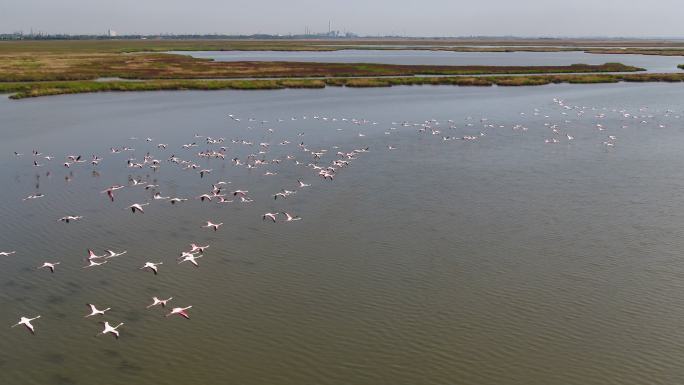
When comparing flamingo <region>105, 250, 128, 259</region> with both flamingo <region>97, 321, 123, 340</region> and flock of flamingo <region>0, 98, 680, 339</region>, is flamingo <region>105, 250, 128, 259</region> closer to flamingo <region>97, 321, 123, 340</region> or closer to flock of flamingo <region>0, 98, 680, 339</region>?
flock of flamingo <region>0, 98, 680, 339</region>

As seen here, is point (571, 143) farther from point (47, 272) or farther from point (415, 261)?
point (47, 272)

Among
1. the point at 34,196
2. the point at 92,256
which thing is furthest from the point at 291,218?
the point at 34,196

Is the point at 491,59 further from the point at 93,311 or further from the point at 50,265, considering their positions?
the point at 93,311

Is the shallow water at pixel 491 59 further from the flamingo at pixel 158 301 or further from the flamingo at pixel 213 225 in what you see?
the flamingo at pixel 158 301

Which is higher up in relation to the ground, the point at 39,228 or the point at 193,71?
the point at 193,71

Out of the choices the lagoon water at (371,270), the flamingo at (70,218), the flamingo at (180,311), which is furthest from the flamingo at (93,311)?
the flamingo at (70,218)

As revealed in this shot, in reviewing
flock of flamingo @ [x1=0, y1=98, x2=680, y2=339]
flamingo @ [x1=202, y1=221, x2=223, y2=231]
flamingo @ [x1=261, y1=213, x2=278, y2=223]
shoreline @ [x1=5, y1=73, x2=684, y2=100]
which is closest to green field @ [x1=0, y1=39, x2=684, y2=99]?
shoreline @ [x1=5, y1=73, x2=684, y2=100]

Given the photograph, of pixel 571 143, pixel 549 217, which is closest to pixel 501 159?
pixel 571 143
